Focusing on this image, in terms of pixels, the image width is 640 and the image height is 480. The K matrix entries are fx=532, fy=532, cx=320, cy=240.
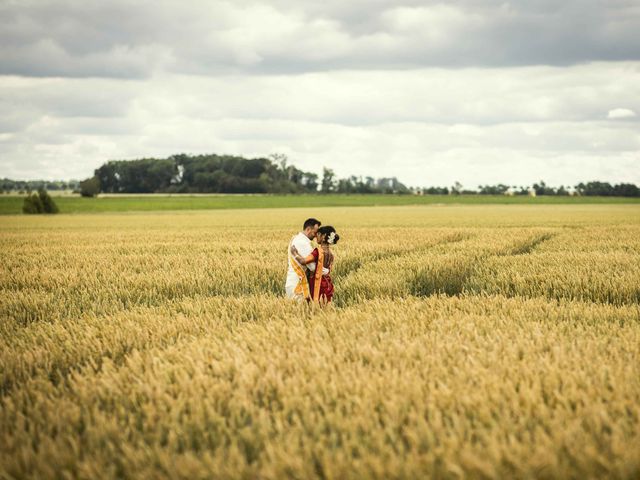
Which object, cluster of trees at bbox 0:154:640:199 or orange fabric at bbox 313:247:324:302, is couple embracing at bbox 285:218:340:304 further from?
cluster of trees at bbox 0:154:640:199

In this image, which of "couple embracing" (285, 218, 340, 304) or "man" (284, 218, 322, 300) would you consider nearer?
"couple embracing" (285, 218, 340, 304)

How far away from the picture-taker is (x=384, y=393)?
363 centimetres

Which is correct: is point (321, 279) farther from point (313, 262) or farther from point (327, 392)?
point (327, 392)

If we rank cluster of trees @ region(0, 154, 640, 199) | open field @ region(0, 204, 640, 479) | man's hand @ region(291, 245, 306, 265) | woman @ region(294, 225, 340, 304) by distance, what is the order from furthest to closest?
1. cluster of trees @ region(0, 154, 640, 199)
2. man's hand @ region(291, 245, 306, 265)
3. woman @ region(294, 225, 340, 304)
4. open field @ region(0, 204, 640, 479)

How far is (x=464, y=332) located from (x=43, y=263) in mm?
12477

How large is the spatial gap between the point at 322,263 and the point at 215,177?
143m

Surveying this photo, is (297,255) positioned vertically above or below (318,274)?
above

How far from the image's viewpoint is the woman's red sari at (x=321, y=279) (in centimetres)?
792

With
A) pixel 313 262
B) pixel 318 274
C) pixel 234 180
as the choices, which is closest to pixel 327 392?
pixel 318 274

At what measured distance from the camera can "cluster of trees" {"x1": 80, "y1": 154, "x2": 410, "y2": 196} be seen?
465 ft

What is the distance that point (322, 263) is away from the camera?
796cm

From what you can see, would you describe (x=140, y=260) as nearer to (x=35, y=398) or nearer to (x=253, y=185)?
(x=35, y=398)

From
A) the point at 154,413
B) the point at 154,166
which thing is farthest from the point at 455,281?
the point at 154,166

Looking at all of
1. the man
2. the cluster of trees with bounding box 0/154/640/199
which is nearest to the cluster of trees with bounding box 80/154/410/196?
the cluster of trees with bounding box 0/154/640/199
